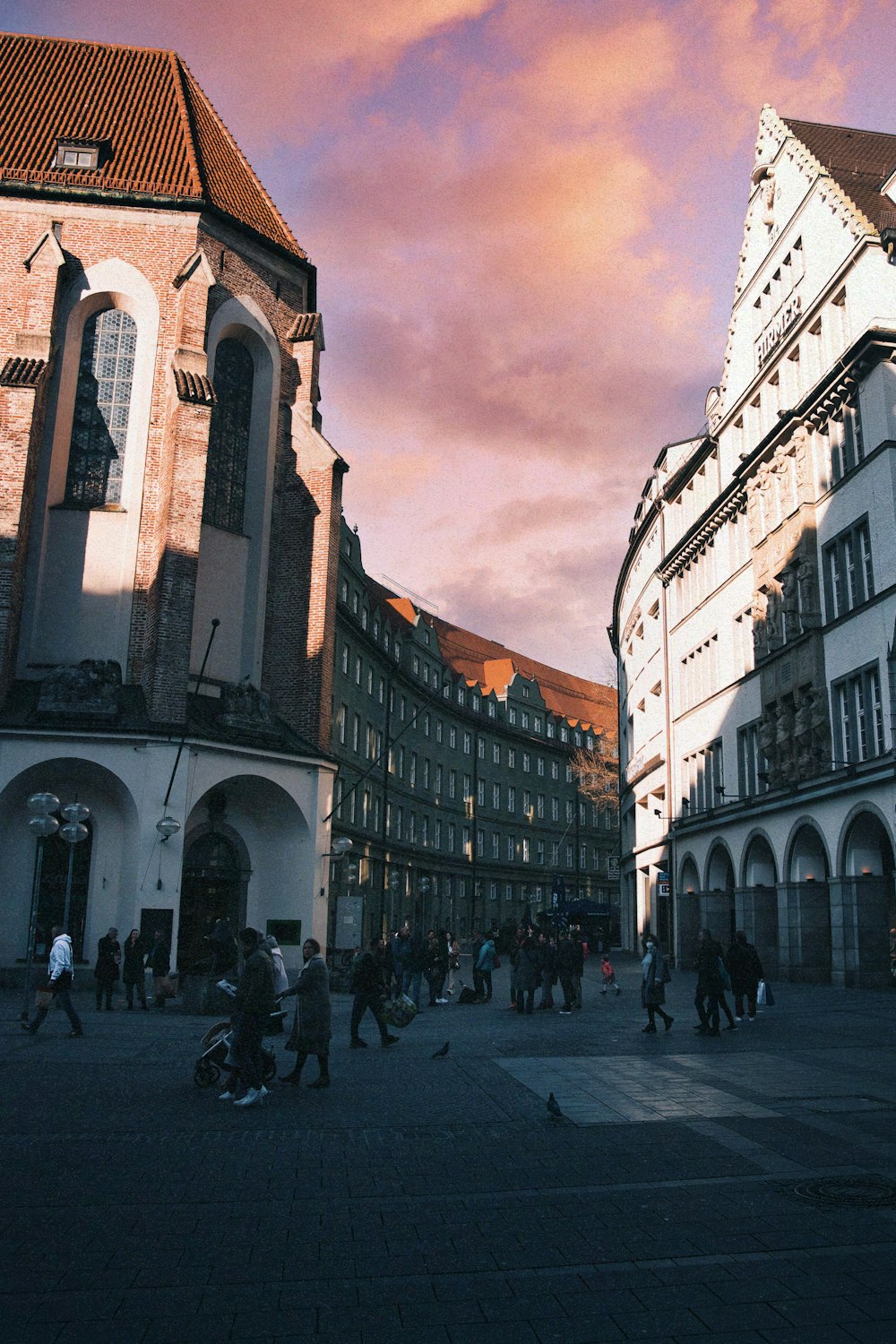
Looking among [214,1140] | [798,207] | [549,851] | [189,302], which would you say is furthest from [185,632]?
[549,851]

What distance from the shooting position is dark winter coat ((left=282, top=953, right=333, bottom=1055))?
507 inches

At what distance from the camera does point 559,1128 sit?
1036 cm

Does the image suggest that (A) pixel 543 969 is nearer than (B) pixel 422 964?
Yes

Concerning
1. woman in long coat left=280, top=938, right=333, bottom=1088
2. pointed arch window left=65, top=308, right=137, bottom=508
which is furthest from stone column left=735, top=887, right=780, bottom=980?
woman in long coat left=280, top=938, right=333, bottom=1088

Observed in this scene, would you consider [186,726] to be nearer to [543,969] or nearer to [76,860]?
Result: [76,860]

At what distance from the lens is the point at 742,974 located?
66.2 ft

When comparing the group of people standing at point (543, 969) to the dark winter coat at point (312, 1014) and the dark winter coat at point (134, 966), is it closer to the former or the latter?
the dark winter coat at point (134, 966)

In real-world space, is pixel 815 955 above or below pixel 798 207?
below

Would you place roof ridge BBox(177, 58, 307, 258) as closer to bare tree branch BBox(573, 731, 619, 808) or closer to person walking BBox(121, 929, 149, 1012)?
person walking BBox(121, 929, 149, 1012)

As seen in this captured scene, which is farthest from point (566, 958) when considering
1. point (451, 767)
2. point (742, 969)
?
point (451, 767)

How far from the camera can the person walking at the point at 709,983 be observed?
18.1 meters

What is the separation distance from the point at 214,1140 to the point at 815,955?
2387 centimetres

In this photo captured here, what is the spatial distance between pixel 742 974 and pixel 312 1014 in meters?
9.89

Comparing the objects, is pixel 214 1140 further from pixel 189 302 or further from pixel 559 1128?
pixel 189 302
